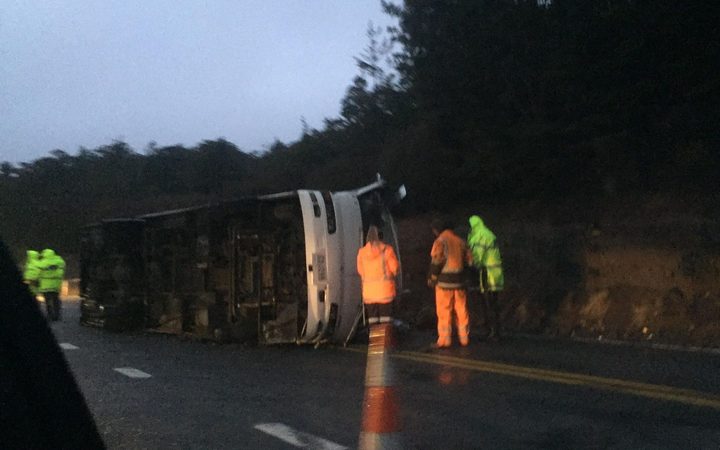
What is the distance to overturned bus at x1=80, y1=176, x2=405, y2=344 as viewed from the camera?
472 inches

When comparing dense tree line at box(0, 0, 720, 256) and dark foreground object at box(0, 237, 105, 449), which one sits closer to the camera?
dark foreground object at box(0, 237, 105, 449)

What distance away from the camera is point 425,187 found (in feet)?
92.8

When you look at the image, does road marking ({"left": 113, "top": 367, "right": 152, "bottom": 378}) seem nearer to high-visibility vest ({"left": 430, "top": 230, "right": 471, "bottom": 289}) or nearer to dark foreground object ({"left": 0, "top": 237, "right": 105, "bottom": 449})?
high-visibility vest ({"left": 430, "top": 230, "right": 471, "bottom": 289})

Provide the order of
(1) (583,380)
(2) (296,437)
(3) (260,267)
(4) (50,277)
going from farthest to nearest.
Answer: (4) (50,277)
(3) (260,267)
(1) (583,380)
(2) (296,437)

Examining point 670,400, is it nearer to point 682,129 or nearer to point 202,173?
point 682,129

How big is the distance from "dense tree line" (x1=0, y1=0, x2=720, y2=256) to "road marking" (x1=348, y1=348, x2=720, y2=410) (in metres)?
10.5

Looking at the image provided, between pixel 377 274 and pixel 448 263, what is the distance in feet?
3.89

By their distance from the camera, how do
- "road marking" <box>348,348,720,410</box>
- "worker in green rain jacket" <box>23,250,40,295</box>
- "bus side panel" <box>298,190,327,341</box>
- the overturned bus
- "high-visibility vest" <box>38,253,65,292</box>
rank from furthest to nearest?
"high-visibility vest" <box>38,253,65,292</box> → "worker in green rain jacket" <box>23,250,40,295</box> → the overturned bus → "bus side panel" <box>298,190,327,341</box> → "road marking" <box>348,348,720,410</box>

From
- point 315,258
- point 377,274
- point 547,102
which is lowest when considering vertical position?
point 377,274

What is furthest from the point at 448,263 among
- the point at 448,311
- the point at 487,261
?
the point at 487,261

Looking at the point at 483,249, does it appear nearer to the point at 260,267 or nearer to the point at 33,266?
the point at 260,267

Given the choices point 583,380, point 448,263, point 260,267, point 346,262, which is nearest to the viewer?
point 583,380

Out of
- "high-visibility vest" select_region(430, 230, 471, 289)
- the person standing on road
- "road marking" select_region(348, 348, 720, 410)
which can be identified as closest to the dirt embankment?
"high-visibility vest" select_region(430, 230, 471, 289)

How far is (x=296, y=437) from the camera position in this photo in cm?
698
